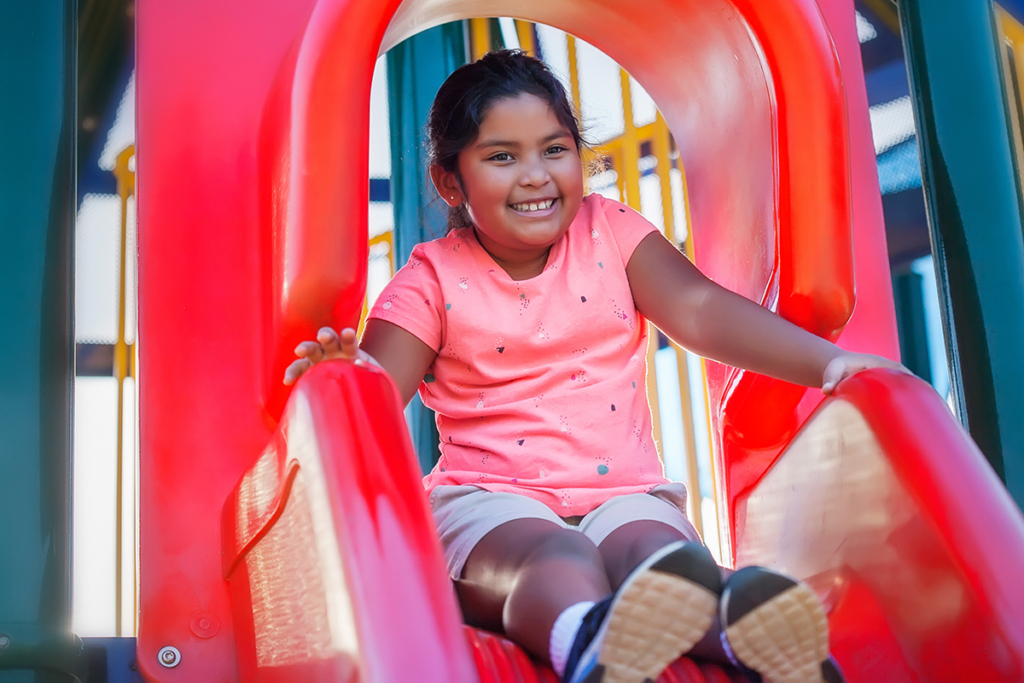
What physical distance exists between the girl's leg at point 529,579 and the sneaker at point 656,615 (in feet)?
0.45

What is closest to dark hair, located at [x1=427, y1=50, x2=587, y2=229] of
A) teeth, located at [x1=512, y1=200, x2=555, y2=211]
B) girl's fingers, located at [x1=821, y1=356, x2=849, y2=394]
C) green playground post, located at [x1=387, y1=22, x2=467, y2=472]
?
teeth, located at [x1=512, y1=200, x2=555, y2=211]

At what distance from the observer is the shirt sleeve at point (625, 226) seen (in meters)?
1.34

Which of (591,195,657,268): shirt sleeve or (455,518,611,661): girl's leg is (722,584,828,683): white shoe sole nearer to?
(455,518,611,661): girl's leg

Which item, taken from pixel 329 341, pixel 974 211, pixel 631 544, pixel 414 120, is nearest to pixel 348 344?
pixel 329 341

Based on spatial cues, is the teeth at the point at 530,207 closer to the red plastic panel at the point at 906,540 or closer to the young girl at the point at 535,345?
the young girl at the point at 535,345

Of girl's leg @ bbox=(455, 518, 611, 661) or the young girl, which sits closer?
girl's leg @ bbox=(455, 518, 611, 661)

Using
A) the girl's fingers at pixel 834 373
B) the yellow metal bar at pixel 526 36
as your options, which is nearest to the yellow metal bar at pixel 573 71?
the yellow metal bar at pixel 526 36

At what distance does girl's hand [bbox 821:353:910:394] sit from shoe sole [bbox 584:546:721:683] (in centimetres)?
40

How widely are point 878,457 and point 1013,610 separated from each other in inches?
7.6

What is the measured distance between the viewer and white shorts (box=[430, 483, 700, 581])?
103cm

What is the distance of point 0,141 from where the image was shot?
1.30 m

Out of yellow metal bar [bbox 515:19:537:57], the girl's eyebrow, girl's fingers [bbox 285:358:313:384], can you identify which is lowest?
girl's fingers [bbox 285:358:313:384]

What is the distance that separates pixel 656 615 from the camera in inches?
27.5

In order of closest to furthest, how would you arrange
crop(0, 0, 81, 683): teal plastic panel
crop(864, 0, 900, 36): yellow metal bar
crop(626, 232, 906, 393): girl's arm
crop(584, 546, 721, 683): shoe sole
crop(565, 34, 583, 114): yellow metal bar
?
crop(584, 546, 721, 683): shoe sole, crop(626, 232, 906, 393): girl's arm, crop(0, 0, 81, 683): teal plastic panel, crop(565, 34, 583, 114): yellow metal bar, crop(864, 0, 900, 36): yellow metal bar
